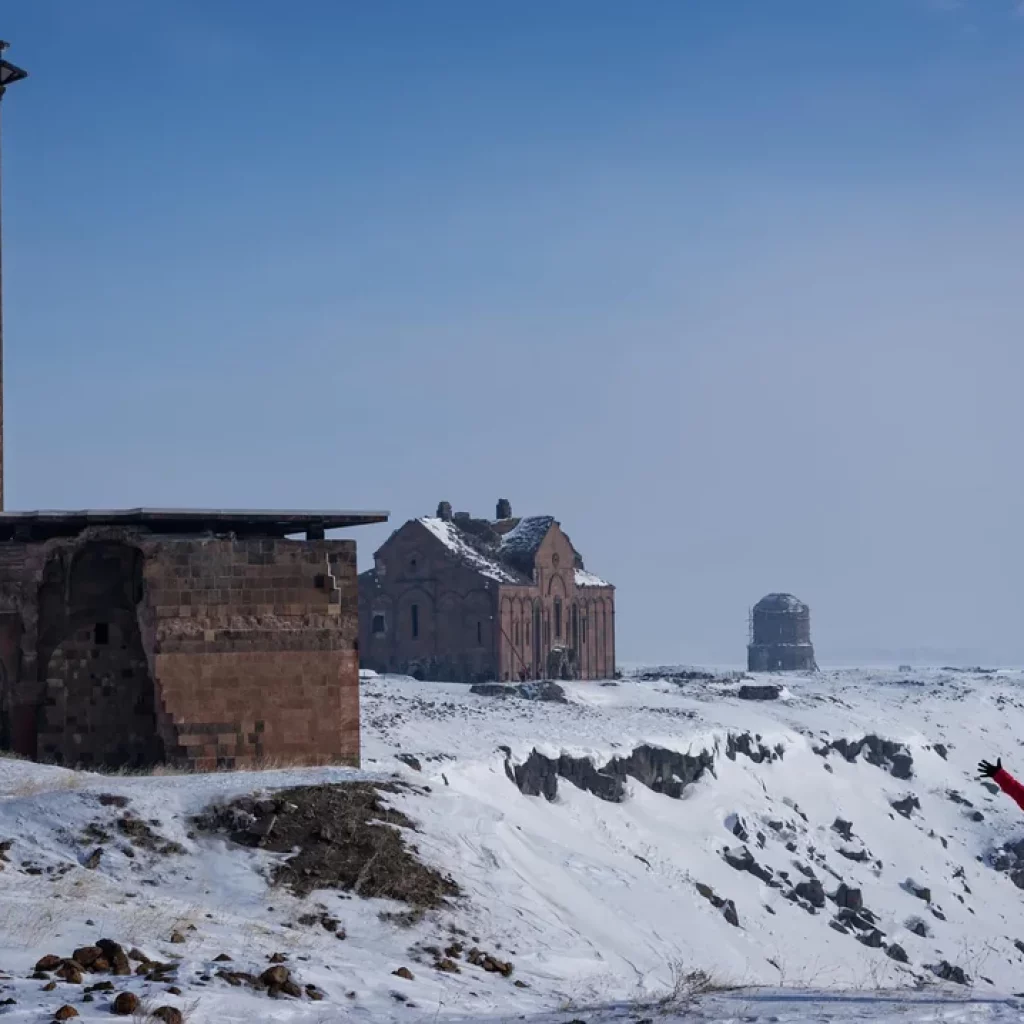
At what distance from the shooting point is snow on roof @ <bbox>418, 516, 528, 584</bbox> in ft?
196

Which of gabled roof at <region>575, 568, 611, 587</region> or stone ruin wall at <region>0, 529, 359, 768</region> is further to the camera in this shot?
gabled roof at <region>575, 568, 611, 587</region>

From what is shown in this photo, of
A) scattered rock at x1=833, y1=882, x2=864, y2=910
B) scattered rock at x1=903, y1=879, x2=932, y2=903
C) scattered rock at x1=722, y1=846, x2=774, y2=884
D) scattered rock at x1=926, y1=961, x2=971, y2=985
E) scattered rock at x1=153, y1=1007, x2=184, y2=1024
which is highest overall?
scattered rock at x1=153, y1=1007, x2=184, y2=1024

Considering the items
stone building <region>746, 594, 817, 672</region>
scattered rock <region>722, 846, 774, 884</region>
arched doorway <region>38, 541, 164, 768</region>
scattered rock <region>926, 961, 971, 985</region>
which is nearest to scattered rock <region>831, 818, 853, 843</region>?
scattered rock <region>722, 846, 774, 884</region>

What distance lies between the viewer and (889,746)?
142 feet

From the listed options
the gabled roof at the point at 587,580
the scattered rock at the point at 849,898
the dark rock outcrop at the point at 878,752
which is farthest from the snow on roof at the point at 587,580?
the scattered rock at the point at 849,898

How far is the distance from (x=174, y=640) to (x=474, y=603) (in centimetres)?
4184

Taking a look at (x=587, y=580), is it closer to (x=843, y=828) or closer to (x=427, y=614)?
(x=427, y=614)

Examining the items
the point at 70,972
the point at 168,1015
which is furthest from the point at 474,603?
the point at 168,1015

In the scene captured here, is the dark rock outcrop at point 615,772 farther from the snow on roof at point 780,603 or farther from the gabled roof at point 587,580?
the snow on roof at point 780,603

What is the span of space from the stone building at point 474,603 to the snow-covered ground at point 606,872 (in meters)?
9.23

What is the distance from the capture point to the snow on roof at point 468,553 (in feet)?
196

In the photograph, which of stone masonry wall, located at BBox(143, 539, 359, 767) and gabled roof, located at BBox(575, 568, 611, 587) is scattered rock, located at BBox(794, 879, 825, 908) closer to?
stone masonry wall, located at BBox(143, 539, 359, 767)

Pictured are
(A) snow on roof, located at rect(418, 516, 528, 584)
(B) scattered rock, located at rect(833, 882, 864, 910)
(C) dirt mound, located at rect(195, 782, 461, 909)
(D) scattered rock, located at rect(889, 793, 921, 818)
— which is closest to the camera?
(C) dirt mound, located at rect(195, 782, 461, 909)

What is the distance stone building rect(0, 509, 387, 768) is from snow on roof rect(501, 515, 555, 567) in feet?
143
